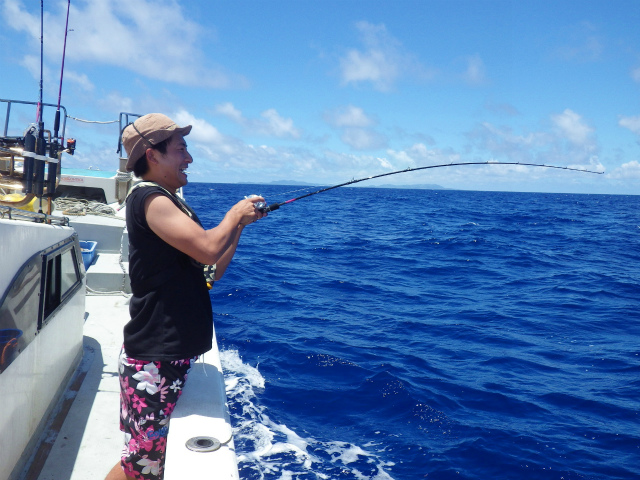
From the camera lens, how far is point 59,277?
295 centimetres

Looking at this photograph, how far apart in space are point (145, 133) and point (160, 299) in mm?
626

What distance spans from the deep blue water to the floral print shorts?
232cm

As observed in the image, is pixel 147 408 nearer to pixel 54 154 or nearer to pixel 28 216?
pixel 28 216

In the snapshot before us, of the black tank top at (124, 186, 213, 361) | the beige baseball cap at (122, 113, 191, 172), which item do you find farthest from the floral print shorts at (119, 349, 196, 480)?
the beige baseball cap at (122, 113, 191, 172)

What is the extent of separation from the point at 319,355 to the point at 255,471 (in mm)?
2706

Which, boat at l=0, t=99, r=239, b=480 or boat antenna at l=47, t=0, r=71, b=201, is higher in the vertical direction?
boat antenna at l=47, t=0, r=71, b=201

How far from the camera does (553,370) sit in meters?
6.55

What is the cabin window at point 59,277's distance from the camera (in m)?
2.62

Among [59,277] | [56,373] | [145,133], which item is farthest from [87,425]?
[145,133]

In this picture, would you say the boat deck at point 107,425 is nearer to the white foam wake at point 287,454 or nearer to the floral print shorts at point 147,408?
the floral print shorts at point 147,408

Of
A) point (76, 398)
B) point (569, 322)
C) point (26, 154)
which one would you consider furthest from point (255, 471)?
point (569, 322)

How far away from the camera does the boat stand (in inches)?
77.3

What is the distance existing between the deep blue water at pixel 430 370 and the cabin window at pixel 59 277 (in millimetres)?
1639

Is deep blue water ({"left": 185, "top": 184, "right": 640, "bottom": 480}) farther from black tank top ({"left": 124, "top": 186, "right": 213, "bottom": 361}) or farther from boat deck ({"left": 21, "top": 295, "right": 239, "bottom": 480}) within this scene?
black tank top ({"left": 124, "top": 186, "right": 213, "bottom": 361})
